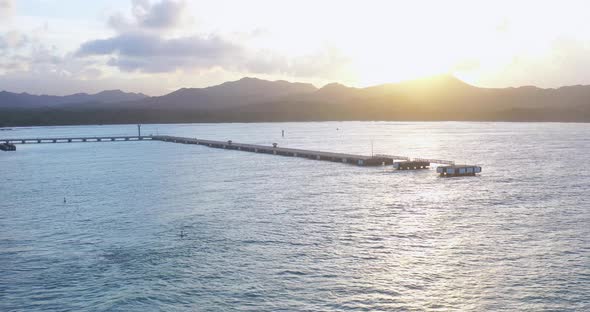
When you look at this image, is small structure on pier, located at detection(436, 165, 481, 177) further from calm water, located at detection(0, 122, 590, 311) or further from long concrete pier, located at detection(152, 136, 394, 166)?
long concrete pier, located at detection(152, 136, 394, 166)

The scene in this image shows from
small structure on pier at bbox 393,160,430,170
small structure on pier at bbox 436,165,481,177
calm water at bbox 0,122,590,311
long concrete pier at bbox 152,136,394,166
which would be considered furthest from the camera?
long concrete pier at bbox 152,136,394,166

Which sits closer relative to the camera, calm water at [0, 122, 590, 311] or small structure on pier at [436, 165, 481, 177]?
calm water at [0, 122, 590, 311]

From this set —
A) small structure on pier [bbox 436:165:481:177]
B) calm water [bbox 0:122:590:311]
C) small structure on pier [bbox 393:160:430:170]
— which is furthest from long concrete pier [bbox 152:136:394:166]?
calm water [bbox 0:122:590:311]

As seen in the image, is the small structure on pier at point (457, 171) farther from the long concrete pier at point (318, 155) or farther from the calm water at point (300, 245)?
the long concrete pier at point (318, 155)

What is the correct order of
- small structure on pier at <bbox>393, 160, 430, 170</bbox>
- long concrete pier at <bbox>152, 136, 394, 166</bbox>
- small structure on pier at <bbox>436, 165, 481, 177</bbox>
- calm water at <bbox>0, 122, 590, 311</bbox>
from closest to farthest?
1. calm water at <bbox>0, 122, 590, 311</bbox>
2. small structure on pier at <bbox>436, 165, 481, 177</bbox>
3. small structure on pier at <bbox>393, 160, 430, 170</bbox>
4. long concrete pier at <bbox>152, 136, 394, 166</bbox>

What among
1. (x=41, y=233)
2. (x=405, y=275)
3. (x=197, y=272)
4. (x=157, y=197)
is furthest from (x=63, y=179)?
(x=405, y=275)

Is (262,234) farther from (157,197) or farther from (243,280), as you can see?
(157,197)

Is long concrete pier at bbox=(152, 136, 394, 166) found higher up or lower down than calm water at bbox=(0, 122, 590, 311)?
higher up

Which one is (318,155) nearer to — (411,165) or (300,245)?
(411,165)
